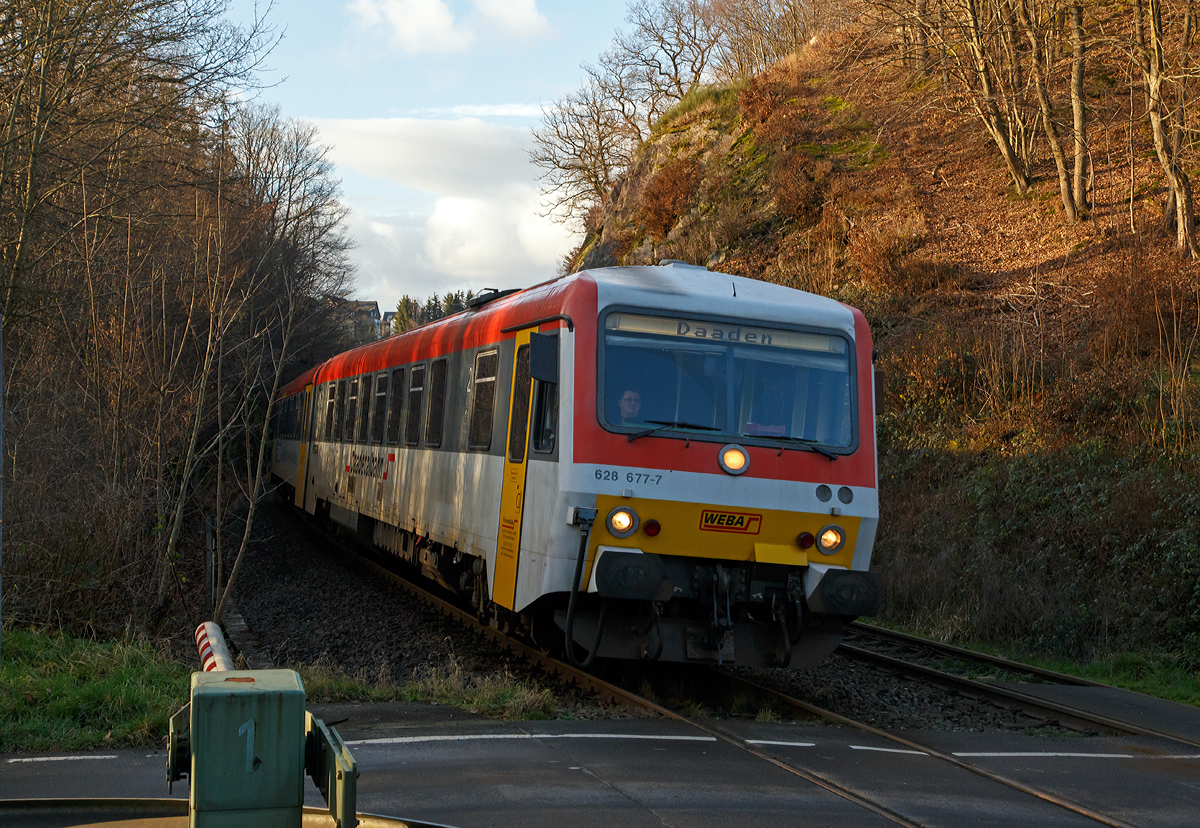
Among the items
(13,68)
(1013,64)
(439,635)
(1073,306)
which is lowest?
(439,635)

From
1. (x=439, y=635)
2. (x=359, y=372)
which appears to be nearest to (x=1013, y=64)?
(x=359, y=372)

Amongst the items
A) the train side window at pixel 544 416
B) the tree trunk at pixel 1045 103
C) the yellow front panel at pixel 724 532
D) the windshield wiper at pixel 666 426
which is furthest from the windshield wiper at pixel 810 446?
the tree trunk at pixel 1045 103

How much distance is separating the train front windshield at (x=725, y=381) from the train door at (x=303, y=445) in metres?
15.1

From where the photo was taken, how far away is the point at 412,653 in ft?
36.0

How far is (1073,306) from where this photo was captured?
18.1 metres

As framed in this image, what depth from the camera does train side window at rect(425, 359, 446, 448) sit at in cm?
1175

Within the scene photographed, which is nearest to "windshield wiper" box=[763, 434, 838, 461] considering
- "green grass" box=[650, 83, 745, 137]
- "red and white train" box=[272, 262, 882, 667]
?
"red and white train" box=[272, 262, 882, 667]

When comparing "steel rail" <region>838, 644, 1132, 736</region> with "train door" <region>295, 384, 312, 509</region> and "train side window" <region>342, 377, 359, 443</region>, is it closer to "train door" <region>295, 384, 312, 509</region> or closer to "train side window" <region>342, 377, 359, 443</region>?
"train side window" <region>342, 377, 359, 443</region>

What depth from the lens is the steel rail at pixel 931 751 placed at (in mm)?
5680

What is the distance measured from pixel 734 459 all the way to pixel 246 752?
5029 mm

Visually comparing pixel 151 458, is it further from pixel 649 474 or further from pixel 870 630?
pixel 870 630

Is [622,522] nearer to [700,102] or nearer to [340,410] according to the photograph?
[340,410]

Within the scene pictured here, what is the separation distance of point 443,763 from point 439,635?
19.0 feet

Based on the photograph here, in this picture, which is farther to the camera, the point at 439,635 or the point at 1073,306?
the point at 1073,306
